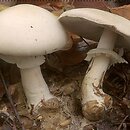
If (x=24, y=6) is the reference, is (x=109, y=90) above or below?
below

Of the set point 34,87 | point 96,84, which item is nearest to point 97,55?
point 96,84

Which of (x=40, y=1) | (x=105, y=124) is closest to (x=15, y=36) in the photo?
(x=105, y=124)

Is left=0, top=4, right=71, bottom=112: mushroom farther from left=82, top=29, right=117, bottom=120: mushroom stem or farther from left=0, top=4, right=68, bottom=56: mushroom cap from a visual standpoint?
left=82, top=29, right=117, bottom=120: mushroom stem

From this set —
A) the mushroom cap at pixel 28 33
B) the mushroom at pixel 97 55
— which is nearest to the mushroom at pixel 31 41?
the mushroom cap at pixel 28 33

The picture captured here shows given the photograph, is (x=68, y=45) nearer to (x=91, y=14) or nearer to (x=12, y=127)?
(x=91, y=14)

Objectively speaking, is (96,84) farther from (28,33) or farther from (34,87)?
(28,33)

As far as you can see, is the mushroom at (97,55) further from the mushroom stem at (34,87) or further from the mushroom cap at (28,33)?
the mushroom stem at (34,87)

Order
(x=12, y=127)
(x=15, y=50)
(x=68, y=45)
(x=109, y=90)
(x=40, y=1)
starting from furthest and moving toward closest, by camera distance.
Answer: (x=40, y=1)
(x=109, y=90)
(x=68, y=45)
(x=12, y=127)
(x=15, y=50)

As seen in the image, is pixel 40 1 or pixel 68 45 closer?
pixel 68 45
